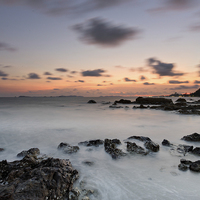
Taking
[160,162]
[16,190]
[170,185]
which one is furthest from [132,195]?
[16,190]

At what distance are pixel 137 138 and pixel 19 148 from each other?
5348 mm

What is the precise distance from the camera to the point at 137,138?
6.61 metres

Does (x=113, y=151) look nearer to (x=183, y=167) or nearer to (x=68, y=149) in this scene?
(x=68, y=149)

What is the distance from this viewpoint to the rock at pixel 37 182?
2172mm

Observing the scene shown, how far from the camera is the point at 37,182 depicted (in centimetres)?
238

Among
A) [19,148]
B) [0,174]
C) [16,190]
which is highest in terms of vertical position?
[16,190]

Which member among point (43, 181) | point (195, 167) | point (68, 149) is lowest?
point (68, 149)

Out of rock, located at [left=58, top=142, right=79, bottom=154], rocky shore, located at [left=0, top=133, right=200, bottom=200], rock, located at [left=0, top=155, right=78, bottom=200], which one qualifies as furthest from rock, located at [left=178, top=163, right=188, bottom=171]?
rock, located at [left=58, top=142, right=79, bottom=154]

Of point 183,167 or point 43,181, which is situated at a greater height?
point 43,181

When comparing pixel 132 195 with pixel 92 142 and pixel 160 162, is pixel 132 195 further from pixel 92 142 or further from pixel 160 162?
pixel 92 142

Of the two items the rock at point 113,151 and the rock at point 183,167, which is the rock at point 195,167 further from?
the rock at point 113,151

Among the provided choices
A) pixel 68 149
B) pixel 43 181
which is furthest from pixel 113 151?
pixel 43 181

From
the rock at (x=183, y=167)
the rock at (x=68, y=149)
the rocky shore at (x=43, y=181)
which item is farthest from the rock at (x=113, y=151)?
the rock at (x=183, y=167)

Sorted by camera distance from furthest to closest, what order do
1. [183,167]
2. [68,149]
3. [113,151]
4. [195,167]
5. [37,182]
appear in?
[68,149] → [113,151] → [183,167] → [195,167] → [37,182]
